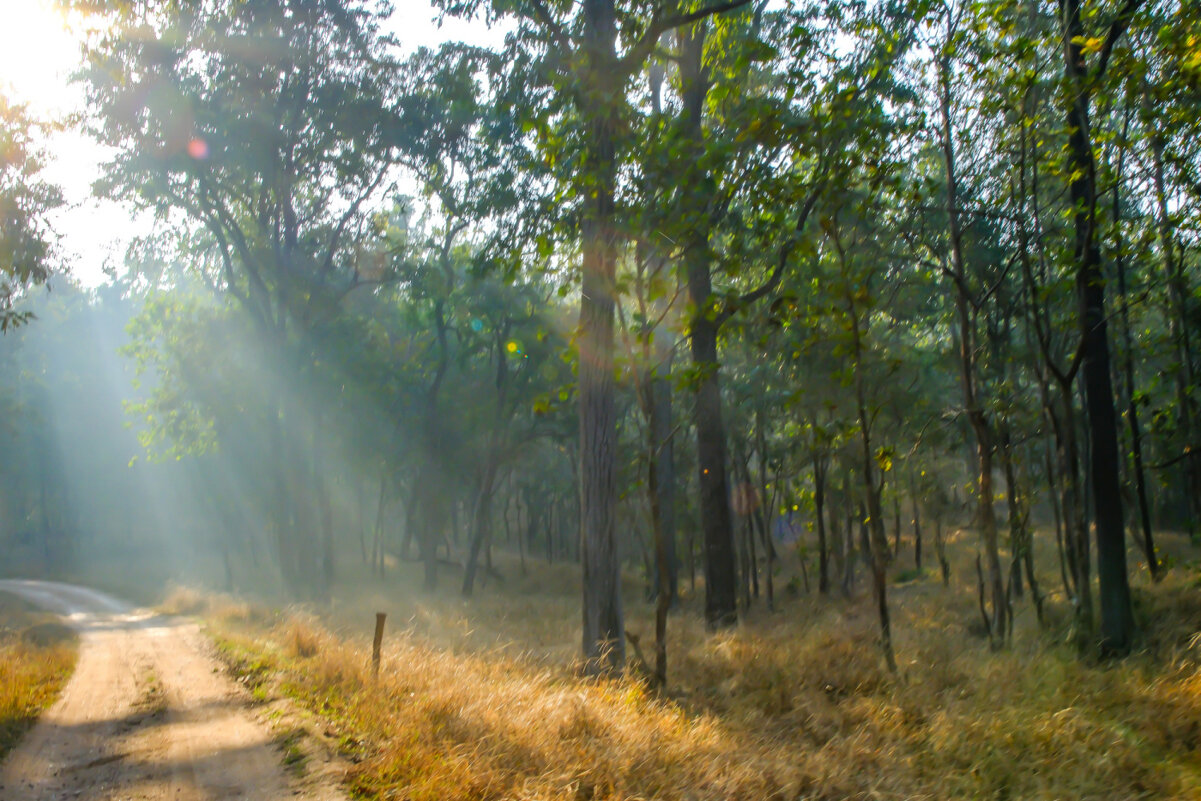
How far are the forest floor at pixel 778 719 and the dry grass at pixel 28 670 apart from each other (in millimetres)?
2507

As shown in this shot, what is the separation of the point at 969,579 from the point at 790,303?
19.1 meters

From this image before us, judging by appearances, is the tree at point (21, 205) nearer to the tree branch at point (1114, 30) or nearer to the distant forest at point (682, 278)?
the distant forest at point (682, 278)

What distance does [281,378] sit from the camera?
2842 cm

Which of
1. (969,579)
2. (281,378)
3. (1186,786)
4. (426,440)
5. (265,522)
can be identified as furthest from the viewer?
(265,522)

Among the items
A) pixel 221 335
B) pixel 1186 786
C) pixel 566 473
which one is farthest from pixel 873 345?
pixel 566 473

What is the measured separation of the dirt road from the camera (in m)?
7.18

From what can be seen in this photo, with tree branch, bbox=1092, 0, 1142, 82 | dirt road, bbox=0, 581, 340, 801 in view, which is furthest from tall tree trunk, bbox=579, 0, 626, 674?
tree branch, bbox=1092, 0, 1142, 82

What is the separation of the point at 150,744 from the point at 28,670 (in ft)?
19.7

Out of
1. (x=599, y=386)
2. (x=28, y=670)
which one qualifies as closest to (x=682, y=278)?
(x=599, y=386)

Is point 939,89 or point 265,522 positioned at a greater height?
point 939,89

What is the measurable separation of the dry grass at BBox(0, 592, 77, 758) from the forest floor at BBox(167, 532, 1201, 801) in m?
2.51

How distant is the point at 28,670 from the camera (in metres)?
13.3

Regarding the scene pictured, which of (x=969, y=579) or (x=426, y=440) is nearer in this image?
(x=969, y=579)

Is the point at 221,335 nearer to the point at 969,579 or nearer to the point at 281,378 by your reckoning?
the point at 281,378
